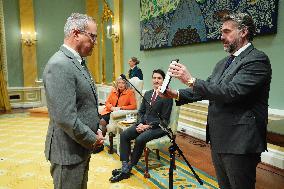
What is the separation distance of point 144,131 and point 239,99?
1934 mm

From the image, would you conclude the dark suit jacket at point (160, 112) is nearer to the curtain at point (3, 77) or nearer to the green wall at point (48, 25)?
the curtain at point (3, 77)

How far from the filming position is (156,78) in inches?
131

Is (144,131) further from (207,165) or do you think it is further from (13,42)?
(13,42)

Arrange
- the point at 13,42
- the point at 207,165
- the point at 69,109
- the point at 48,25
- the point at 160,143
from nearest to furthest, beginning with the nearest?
the point at 69,109
the point at 160,143
the point at 207,165
the point at 13,42
the point at 48,25

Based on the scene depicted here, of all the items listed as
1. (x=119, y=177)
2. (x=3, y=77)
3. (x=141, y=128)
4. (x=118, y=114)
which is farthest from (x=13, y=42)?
(x=119, y=177)

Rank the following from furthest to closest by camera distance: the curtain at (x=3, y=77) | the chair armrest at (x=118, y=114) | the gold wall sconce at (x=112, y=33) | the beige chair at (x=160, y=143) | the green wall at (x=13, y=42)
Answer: the green wall at (x=13, y=42), the curtain at (x=3, y=77), the gold wall sconce at (x=112, y=33), the chair armrest at (x=118, y=114), the beige chair at (x=160, y=143)

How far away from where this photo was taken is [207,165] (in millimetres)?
3484

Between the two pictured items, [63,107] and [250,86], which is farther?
[250,86]

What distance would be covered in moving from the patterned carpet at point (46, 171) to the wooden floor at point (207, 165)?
224mm

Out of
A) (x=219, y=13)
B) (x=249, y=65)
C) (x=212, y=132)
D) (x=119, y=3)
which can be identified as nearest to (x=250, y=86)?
(x=249, y=65)

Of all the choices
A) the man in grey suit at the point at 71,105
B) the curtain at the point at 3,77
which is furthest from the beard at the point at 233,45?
the curtain at the point at 3,77

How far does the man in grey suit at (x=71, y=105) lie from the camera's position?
1377mm

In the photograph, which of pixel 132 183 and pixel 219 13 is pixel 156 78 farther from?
pixel 219 13

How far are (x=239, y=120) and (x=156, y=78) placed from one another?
1853 mm
